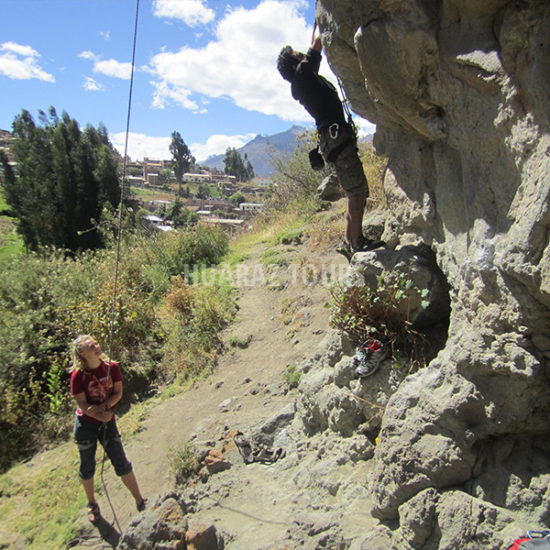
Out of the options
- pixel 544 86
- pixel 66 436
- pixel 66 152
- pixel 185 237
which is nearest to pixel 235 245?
pixel 185 237

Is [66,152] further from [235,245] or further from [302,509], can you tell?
[302,509]

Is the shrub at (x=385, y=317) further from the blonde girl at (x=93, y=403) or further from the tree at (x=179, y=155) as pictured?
the tree at (x=179, y=155)

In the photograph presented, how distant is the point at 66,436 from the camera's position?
19.3 feet

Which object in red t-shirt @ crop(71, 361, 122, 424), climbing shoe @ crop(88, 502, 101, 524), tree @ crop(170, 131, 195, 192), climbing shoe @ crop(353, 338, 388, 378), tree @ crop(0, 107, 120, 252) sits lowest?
climbing shoe @ crop(88, 502, 101, 524)

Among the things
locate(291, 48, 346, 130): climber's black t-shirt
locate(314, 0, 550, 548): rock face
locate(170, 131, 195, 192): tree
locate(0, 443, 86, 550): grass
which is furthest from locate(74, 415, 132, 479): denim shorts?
locate(170, 131, 195, 192): tree

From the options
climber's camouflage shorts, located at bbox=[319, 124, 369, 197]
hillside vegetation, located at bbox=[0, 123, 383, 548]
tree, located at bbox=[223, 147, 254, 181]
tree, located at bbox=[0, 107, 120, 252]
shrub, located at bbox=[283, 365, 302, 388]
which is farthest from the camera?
tree, located at bbox=[223, 147, 254, 181]

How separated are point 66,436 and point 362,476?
4.81m

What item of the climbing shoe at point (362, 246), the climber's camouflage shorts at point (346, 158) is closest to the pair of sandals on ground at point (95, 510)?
the climbing shoe at point (362, 246)

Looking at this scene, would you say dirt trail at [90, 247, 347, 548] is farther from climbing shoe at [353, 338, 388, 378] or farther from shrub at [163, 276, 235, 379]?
climbing shoe at [353, 338, 388, 378]

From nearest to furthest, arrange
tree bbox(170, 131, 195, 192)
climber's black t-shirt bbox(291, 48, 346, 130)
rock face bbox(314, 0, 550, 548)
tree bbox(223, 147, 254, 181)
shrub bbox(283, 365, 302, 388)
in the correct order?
rock face bbox(314, 0, 550, 548)
climber's black t-shirt bbox(291, 48, 346, 130)
shrub bbox(283, 365, 302, 388)
tree bbox(170, 131, 195, 192)
tree bbox(223, 147, 254, 181)

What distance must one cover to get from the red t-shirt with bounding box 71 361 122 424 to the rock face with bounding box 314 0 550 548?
2.52 metres

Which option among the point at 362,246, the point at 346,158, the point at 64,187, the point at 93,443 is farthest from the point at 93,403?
the point at 64,187

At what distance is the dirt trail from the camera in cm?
319

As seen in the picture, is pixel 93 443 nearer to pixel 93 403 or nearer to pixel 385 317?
pixel 93 403
